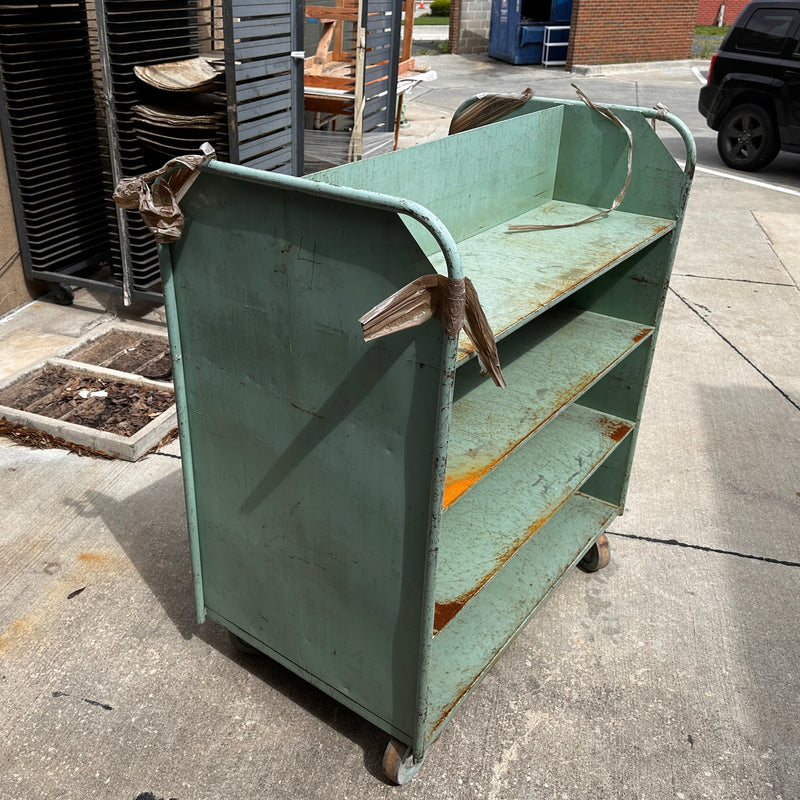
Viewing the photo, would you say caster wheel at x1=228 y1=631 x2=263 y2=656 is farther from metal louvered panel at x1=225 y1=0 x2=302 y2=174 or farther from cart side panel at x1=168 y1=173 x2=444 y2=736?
metal louvered panel at x1=225 y1=0 x2=302 y2=174

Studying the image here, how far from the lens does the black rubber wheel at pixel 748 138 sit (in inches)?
405

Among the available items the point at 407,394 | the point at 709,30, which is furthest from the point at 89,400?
the point at 709,30

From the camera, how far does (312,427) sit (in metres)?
2.26

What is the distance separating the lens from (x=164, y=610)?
3.31 meters

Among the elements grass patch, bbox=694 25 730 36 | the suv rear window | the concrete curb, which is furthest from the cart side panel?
grass patch, bbox=694 25 730 36

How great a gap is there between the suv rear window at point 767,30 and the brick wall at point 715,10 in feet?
62.9

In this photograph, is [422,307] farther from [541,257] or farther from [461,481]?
[541,257]

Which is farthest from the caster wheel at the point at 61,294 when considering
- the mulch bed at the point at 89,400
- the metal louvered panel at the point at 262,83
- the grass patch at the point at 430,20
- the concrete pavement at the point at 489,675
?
the grass patch at the point at 430,20

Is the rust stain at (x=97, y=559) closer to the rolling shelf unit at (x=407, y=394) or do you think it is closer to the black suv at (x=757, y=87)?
the rolling shelf unit at (x=407, y=394)

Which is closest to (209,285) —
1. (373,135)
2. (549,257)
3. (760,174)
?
(549,257)

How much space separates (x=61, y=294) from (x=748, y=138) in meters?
8.86

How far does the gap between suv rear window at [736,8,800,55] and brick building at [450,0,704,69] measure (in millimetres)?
9392

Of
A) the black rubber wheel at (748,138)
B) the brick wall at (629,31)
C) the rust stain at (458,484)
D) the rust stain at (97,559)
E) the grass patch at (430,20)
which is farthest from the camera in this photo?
the grass patch at (430,20)

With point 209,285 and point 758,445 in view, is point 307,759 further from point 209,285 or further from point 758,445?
point 758,445
